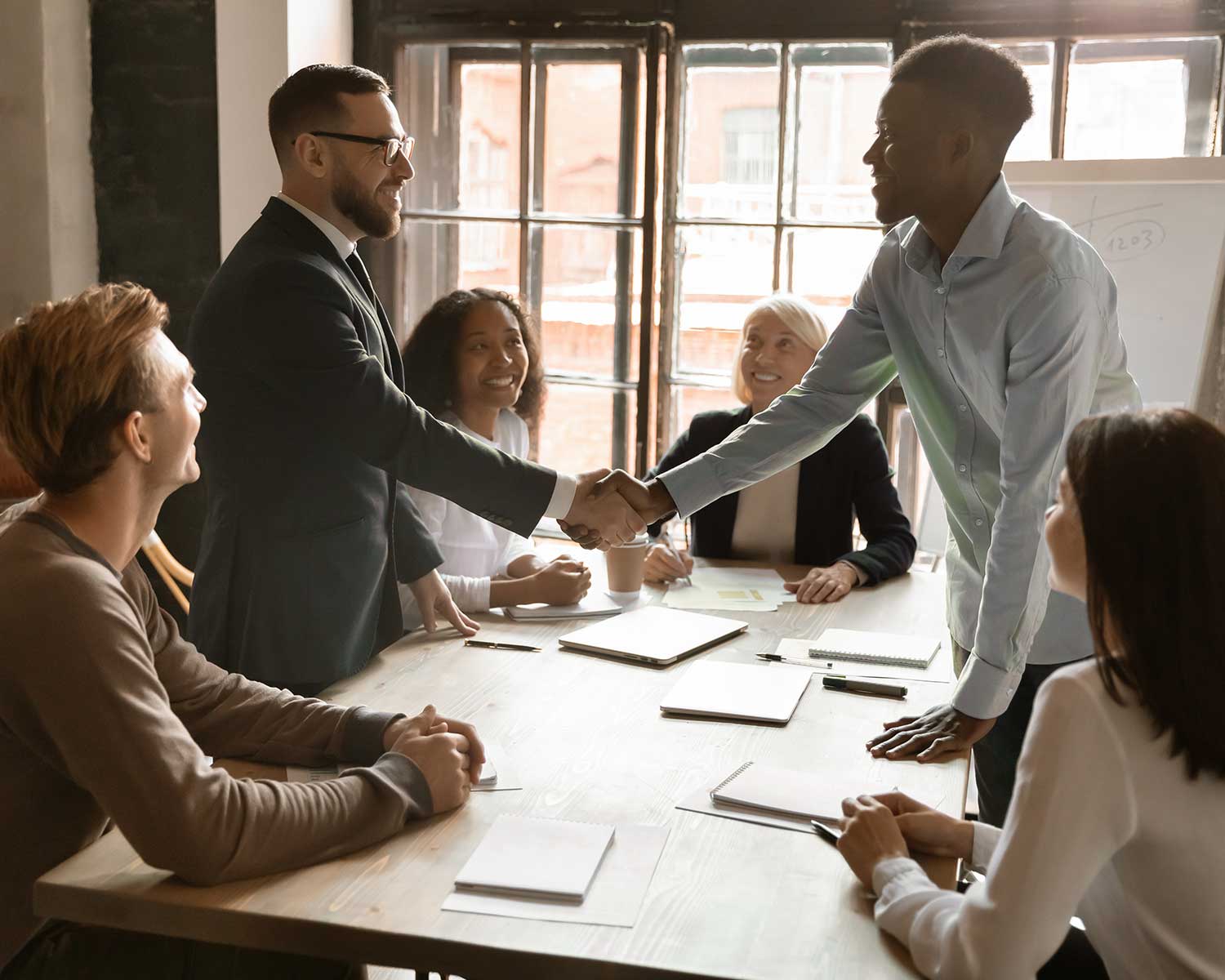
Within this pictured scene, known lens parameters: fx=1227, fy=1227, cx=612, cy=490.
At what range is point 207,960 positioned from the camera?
53.7 inches

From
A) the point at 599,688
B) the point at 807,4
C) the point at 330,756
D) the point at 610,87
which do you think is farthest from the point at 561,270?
the point at 330,756

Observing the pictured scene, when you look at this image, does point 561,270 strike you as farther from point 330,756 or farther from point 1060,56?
point 330,756

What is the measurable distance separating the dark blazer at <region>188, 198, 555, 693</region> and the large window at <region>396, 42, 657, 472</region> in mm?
1627

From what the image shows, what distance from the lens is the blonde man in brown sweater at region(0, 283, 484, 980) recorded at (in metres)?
1.17

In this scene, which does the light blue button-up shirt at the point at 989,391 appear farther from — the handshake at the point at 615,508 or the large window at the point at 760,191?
the large window at the point at 760,191

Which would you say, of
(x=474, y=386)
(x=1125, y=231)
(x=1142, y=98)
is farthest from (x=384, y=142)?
(x=1142, y=98)

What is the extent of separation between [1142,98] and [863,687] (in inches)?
81.3

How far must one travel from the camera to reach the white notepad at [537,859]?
1210 mm

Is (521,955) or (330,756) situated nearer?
(521,955)

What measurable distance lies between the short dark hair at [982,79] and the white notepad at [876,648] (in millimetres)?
842

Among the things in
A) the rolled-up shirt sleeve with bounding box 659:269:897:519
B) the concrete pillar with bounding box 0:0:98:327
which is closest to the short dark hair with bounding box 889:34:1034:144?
the rolled-up shirt sleeve with bounding box 659:269:897:519

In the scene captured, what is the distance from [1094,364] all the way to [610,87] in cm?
211

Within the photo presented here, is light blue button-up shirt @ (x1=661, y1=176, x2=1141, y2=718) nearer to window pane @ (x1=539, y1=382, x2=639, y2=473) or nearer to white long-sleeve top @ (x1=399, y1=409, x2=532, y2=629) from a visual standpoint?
white long-sleeve top @ (x1=399, y1=409, x2=532, y2=629)

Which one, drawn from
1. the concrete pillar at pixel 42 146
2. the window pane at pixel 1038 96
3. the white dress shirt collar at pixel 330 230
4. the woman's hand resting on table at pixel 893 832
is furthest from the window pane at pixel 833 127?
the woman's hand resting on table at pixel 893 832
